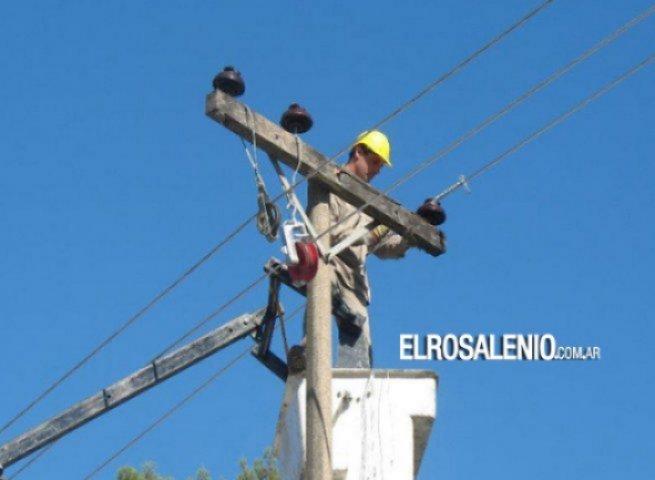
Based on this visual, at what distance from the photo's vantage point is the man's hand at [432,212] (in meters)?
13.5

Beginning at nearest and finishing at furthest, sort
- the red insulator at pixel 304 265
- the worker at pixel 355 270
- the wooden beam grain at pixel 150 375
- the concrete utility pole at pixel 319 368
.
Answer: the concrete utility pole at pixel 319 368 < the red insulator at pixel 304 265 < the worker at pixel 355 270 < the wooden beam grain at pixel 150 375

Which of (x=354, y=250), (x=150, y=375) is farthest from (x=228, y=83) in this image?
(x=150, y=375)

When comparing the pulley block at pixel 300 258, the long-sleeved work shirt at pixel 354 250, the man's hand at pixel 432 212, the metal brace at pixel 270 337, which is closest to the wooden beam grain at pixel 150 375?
the metal brace at pixel 270 337

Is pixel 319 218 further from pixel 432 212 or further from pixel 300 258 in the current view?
pixel 432 212

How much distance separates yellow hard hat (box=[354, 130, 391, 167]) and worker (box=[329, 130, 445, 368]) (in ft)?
0.52

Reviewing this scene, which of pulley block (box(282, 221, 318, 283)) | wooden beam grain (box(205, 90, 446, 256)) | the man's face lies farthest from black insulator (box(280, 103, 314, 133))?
the man's face

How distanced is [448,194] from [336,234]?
0.86 m

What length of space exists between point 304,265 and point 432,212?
1.67m

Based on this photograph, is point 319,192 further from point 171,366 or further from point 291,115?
point 171,366

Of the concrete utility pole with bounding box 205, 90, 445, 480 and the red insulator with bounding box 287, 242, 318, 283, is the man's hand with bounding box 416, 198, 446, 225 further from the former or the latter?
the red insulator with bounding box 287, 242, 318, 283

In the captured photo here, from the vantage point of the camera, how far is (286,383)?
1309 centimetres

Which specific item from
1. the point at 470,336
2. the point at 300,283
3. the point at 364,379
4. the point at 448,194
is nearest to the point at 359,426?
the point at 364,379

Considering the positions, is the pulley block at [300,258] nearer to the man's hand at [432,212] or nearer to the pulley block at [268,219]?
the pulley block at [268,219]

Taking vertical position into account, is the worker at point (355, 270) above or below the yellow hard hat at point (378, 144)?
below
